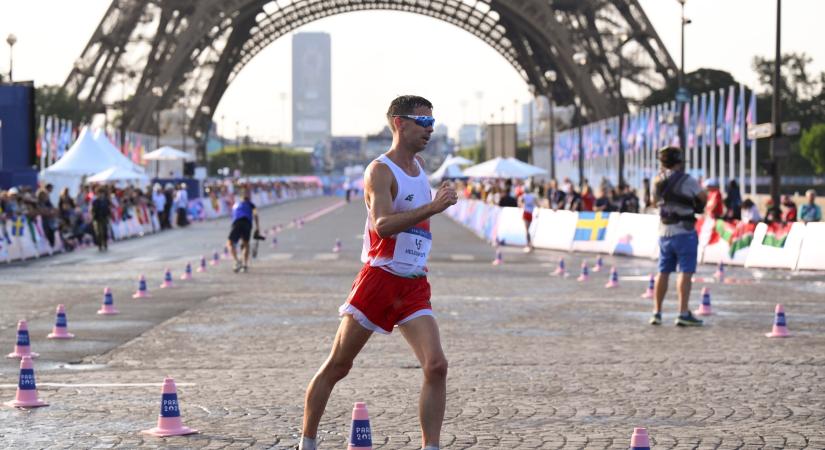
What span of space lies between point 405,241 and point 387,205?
0.72 ft

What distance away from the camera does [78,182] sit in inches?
2067

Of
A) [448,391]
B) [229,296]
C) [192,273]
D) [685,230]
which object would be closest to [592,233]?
[192,273]

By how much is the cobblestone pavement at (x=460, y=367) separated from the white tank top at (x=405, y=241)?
4.07 feet

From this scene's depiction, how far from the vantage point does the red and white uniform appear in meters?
7.31

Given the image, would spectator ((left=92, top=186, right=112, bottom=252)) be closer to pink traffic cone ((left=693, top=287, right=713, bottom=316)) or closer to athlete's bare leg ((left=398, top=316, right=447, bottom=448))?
pink traffic cone ((left=693, top=287, right=713, bottom=316))

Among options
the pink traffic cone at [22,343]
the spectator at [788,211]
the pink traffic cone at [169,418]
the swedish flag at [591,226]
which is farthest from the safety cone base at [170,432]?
the spectator at [788,211]

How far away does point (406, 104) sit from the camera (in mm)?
7387

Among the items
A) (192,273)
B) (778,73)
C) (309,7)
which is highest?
(309,7)

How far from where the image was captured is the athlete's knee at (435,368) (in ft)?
23.5

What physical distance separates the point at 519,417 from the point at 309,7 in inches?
3689

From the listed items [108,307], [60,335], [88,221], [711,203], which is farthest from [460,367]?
[88,221]

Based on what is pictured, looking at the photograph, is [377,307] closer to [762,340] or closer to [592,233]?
[762,340]

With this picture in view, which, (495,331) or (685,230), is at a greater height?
(685,230)

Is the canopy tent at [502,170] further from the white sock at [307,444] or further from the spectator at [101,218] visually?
the white sock at [307,444]
